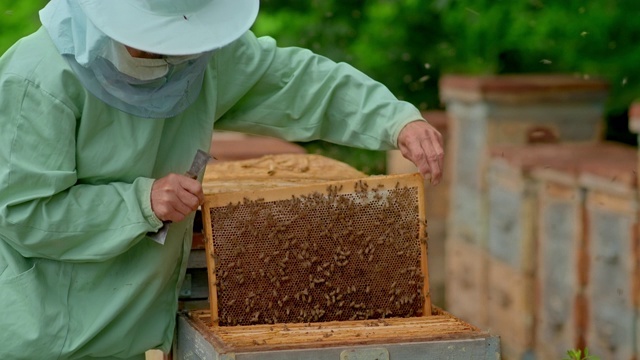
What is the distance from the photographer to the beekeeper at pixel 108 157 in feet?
9.16

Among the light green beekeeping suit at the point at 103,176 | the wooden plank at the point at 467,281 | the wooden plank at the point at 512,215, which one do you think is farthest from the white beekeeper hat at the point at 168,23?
the wooden plank at the point at 467,281

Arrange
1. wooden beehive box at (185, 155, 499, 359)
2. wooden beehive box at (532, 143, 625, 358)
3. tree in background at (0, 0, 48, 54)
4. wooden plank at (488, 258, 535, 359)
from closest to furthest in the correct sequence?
wooden beehive box at (185, 155, 499, 359)
wooden beehive box at (532, 143, 625, 358)
wooden plank at (488, 258, 535, 359)
tree in background at (0, 0, 48, 54)

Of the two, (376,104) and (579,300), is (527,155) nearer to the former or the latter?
(579,300)

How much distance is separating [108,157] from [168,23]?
38 centimetres

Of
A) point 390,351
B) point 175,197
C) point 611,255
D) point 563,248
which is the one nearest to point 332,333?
point 390,351

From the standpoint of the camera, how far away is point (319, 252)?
3133mm

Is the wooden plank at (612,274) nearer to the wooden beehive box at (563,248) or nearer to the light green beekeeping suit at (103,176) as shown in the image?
the wooden beehive box at (563,248)

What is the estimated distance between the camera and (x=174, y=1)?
279 cm

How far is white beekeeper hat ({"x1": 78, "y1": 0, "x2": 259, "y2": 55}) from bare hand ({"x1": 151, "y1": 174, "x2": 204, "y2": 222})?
0.99 ft

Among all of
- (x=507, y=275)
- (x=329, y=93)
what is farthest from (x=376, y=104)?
(x=507, y=275)

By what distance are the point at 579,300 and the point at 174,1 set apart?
3.49 metres

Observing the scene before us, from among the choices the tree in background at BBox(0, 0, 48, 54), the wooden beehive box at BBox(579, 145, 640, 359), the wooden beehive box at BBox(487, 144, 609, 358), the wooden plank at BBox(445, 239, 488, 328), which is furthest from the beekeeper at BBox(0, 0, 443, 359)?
the tree in background at BBox(0, 0, 48, 54)

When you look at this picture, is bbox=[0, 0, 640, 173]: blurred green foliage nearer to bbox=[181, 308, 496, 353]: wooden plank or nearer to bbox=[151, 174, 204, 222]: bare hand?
bbox=[181, 308, 496, 353]: wooden plank

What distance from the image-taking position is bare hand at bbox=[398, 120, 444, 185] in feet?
10.1
